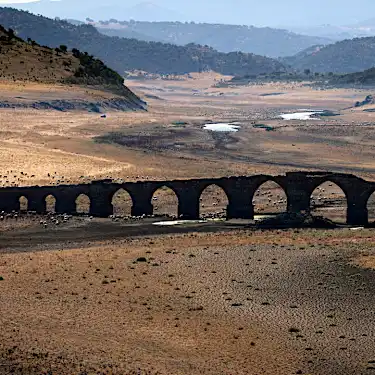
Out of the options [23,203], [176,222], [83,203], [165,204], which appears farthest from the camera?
[165,204]

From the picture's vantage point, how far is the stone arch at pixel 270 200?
75.5 metres

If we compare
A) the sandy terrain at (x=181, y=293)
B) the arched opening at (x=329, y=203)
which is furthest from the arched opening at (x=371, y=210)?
the sandy terrain at (x=181, y=293)

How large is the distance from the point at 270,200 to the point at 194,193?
10.8m

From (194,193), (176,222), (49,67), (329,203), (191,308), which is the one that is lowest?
(176,222)

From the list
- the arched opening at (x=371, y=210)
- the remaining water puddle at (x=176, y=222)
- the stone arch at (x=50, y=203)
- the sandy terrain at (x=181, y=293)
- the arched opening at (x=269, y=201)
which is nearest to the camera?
the sandy terrain at (x=181, y=293)

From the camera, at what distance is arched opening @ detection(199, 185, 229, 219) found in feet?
242

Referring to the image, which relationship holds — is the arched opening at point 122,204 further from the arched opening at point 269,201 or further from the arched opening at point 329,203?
the arched opening at point 329,203

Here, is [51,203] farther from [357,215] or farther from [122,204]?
[357,215]

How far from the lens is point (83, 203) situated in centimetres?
7706

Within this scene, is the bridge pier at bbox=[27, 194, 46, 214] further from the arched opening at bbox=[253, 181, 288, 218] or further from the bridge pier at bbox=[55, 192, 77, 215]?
the arched opening at bbox=[253, 181, 288, 218]

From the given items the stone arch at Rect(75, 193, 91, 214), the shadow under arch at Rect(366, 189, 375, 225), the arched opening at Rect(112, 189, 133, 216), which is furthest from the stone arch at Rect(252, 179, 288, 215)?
the stone arch at Rect(75, 193, 91, 214)

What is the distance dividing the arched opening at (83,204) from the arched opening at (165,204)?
5452 millimetres

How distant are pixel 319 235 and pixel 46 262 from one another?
1860 cm

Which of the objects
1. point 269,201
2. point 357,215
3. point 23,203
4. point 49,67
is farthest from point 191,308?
point 49,67
